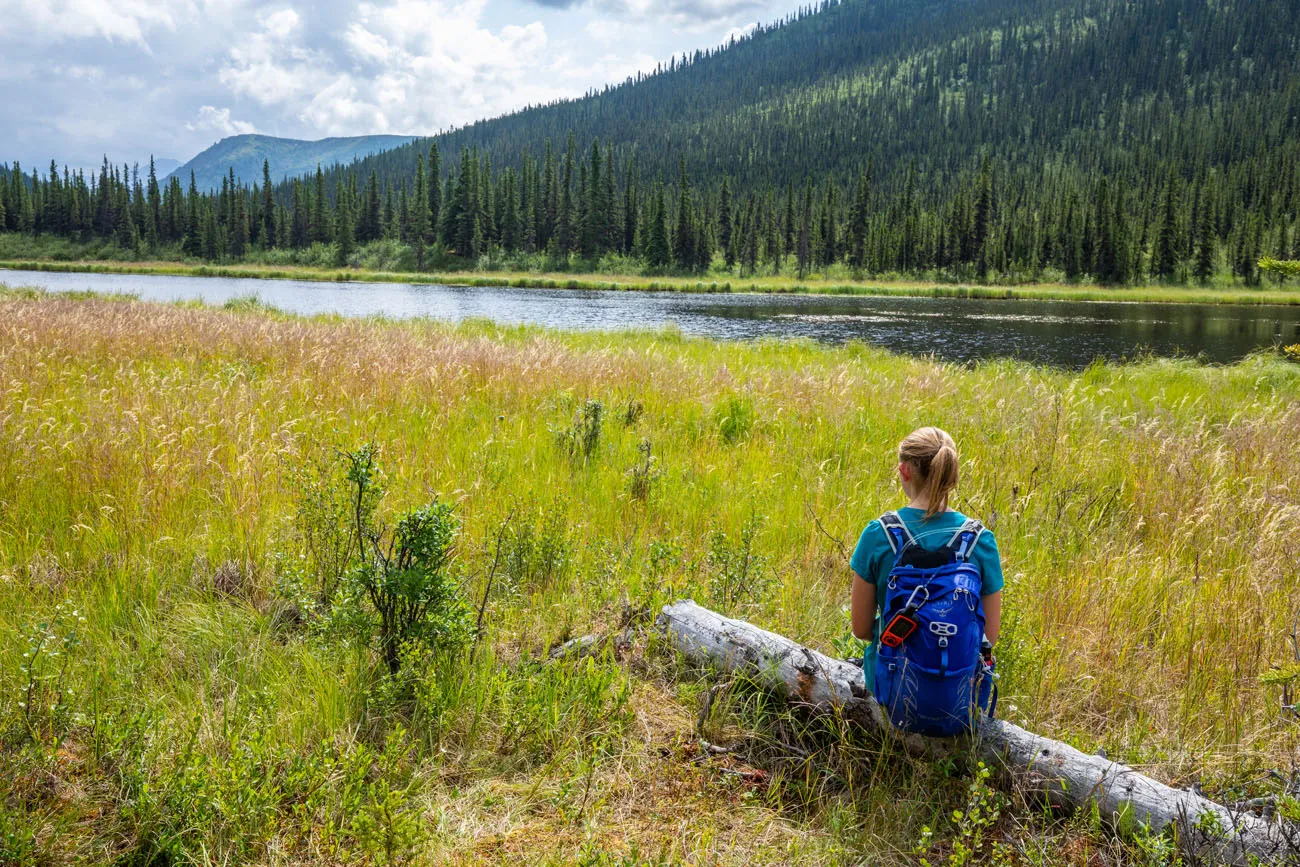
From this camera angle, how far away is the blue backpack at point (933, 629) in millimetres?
2619

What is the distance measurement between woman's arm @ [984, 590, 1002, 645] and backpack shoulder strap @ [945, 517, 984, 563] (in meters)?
0.29

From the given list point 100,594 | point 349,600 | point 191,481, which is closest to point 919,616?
point 349,600

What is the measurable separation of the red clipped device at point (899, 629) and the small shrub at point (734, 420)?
5394mm

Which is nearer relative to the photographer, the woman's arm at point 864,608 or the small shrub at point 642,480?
the woman's arm at point 864,608

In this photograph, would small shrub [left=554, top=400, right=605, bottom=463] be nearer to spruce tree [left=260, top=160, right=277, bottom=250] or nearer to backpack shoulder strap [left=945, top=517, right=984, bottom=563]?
backpack shoulder strap [left=945, top=517, right=984, bottom=563]

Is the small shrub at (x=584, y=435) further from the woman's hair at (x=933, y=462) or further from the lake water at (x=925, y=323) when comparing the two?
the lake water at (x=925, y=323)

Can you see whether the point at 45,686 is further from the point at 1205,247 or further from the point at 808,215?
the point at 1205,247

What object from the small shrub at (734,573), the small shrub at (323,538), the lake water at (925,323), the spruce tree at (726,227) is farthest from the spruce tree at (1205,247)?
the small shrub at (323,538)

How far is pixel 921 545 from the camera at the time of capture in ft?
8.73

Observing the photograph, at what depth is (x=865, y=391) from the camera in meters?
10.7

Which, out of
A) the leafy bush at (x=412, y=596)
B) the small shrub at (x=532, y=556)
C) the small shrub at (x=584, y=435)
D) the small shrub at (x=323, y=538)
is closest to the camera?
the leafy bush at (x=412, y=596)

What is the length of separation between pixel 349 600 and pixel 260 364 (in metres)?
7.97

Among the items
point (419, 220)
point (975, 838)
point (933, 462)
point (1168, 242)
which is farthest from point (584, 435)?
point (1168, 242)

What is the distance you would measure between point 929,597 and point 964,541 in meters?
0.26
